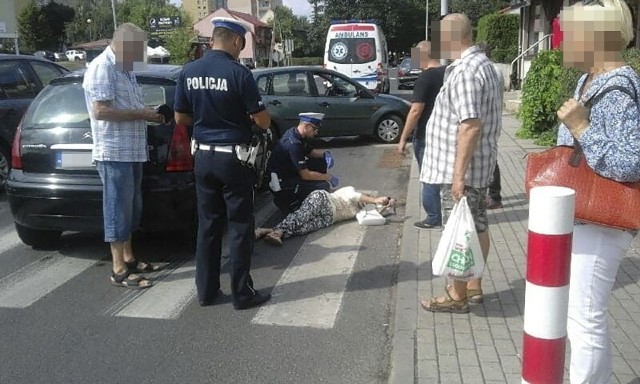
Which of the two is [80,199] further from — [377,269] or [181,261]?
[377,269]

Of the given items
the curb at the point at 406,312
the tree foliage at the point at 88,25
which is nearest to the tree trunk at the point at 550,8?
the curb at the point at 406,312

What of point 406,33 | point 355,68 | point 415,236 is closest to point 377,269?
point 415,236

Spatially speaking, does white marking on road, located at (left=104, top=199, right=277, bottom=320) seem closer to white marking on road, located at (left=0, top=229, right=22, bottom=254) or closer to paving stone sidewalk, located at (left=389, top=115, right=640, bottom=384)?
paving stone sidewalk, located at (left=389, top=115, right=640, bottom=384)

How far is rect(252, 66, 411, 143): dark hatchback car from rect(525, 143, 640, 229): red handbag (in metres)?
9.20

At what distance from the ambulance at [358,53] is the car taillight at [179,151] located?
1582 centimetres

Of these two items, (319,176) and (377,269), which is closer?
(377,269)

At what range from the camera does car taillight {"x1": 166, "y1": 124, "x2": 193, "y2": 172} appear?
18.1 ft

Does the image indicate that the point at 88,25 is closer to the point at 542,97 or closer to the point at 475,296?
the point at 542,97

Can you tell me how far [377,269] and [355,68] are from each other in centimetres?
1622

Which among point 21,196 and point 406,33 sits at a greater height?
point 406,33

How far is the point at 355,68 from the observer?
69.3ft

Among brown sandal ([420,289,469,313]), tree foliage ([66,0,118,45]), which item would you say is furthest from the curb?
tree foliage ([66,0,118,45])

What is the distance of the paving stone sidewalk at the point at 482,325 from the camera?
3.62 meters

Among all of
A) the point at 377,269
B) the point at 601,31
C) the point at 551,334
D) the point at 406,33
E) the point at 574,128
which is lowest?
the point at 377,269
